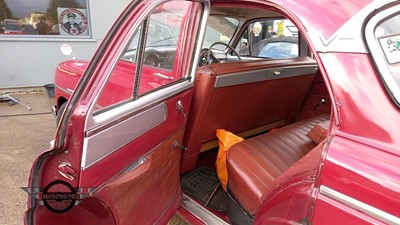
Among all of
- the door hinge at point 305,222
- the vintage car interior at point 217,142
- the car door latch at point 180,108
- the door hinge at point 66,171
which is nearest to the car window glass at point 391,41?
the vintage car interior at point 217,142

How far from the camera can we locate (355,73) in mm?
1048

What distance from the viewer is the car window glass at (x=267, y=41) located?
385 centimetres

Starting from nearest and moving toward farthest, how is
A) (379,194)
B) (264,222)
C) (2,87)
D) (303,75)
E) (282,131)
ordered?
(379,194) → (264,222) → (282,131) → (303,75) → (2,87)

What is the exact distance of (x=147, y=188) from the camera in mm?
1712

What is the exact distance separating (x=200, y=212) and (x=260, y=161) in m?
0.53

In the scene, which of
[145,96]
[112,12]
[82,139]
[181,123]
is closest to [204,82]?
[181,123]

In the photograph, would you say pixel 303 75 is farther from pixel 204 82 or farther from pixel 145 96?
pixel 145 96

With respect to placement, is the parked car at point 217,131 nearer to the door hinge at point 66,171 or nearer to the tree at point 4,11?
the door hinge at point 66,171

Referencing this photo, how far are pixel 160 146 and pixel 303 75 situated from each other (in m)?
1.79

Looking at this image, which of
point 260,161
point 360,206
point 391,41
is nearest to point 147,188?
point 260,161

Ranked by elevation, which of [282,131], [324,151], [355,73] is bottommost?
[282,131]

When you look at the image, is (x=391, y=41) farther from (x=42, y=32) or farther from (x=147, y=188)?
(x=42, y=32)

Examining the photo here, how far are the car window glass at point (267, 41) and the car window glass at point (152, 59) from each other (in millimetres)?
1956

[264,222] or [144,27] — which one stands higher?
[144,27]
